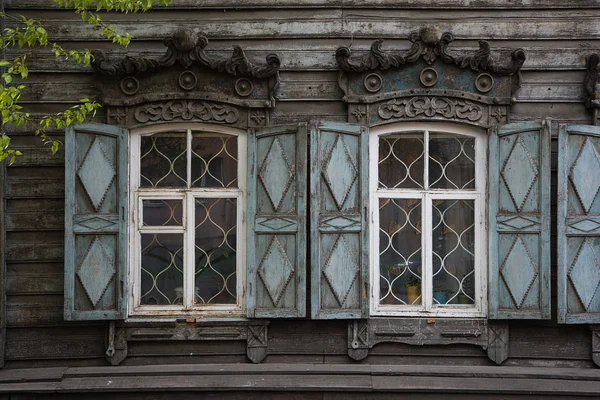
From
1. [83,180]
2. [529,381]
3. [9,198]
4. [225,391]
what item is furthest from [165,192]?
[529,381]

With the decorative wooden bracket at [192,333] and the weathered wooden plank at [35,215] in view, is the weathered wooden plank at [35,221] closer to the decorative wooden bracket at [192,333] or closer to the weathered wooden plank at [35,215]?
the weathered wooden plank at [35,215]

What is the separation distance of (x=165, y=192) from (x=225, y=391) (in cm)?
167

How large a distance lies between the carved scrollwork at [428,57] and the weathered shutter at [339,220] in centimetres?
55

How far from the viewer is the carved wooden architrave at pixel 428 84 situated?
530 cm

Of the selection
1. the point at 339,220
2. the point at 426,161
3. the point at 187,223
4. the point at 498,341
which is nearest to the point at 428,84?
the point at 426,161

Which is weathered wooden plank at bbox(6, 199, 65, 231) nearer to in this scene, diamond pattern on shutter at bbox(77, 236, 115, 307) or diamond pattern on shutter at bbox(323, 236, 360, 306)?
diamond pattern on shutter at bbox(77, 236, 115, 307)

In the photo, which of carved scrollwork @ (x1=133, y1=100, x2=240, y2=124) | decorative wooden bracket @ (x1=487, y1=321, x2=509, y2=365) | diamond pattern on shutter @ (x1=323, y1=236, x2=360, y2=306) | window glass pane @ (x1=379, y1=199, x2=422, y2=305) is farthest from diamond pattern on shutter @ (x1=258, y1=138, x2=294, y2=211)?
decorative wooden bracket @ (x1=487, y1=321, x2=509, y2=365)

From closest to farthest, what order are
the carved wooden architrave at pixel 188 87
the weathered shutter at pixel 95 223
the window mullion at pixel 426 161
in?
the weathered shutter at pixel 95 223
the carved wooden architrave at pixel 188 87
the window mullion at pixel 426 161

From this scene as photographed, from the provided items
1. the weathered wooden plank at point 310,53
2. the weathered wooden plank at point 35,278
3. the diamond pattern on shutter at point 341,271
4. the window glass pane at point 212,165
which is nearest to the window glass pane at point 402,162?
the diamond pattern on shutter at point 341,271

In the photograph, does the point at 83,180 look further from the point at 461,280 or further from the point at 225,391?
the point at 461,280

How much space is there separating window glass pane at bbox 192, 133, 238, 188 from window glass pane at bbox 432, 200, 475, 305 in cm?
170

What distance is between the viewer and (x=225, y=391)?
5.15 meters

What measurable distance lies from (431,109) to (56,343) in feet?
11.9

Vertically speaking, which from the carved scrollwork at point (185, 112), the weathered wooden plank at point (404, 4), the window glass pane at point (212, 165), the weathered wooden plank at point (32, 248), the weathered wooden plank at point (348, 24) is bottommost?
the weathered wooden plank at point (32, 248)
